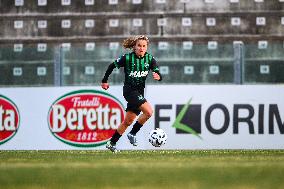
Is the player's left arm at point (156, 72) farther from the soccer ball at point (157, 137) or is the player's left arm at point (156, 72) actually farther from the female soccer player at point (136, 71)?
the soccer ball at point (157, 137)

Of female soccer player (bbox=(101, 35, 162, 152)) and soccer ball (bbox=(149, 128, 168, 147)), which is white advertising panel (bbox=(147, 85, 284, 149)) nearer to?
soccer ball (bbox=(149, 128, 168, 147))

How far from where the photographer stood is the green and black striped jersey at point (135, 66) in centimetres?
Result: 1240

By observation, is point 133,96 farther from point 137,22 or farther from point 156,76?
point 137,22

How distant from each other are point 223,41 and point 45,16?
6.71m

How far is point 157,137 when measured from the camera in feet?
42.1

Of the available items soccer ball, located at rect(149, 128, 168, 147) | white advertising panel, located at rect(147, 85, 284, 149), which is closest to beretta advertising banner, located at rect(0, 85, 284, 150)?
white advertising panel, located at rect(147, 85, 284, 149)

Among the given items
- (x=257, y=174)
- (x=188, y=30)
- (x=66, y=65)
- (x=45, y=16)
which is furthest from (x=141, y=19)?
(x=257, y=174)

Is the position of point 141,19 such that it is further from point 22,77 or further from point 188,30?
point 22,77

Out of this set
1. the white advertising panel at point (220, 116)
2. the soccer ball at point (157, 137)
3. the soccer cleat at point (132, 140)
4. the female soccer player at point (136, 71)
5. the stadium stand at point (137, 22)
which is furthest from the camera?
the stadium stand at point (137, 22)

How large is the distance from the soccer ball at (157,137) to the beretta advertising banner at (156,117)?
3.12 ft

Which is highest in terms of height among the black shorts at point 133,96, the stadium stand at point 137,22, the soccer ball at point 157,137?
the stadium stand at point 137,22

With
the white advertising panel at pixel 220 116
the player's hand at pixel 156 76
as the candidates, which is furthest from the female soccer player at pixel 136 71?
the white advertising panel at pixel 220 116

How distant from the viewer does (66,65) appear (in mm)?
14531

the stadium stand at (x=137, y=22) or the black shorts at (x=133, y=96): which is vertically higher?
the stadium stand at (x=137, y=22)
